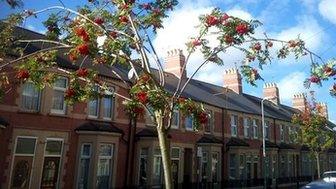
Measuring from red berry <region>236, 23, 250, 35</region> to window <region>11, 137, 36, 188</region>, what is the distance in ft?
39.2

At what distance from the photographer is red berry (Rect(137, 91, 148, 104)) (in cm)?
913

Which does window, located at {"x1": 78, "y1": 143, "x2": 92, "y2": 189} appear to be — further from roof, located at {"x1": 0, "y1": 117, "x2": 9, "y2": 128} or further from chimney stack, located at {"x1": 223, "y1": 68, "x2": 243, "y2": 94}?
chimney stack, located at {"x1": 223, "y1": 68, "x2": 243, "y2": 94}

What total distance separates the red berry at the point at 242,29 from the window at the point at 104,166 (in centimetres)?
1254

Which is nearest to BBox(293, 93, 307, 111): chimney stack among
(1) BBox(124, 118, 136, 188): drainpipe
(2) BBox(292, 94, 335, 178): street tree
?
(2) BBox(292, 94, 335, 178): street tree

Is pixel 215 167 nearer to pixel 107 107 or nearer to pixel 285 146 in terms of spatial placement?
pixel 107 107

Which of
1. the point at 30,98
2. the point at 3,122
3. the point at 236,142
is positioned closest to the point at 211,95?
the point at 236,142

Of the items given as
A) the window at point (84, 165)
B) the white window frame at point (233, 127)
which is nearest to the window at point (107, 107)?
the window at point (84, 165)

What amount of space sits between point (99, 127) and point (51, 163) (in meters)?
2.93

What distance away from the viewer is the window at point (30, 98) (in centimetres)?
1859

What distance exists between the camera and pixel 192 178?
27.3m

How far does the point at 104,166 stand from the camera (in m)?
21.4

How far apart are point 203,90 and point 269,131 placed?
841cm

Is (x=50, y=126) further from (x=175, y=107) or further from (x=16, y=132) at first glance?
(x=175, y=107)

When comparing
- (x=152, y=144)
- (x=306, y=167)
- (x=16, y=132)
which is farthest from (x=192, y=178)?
(x=306, y=167)
